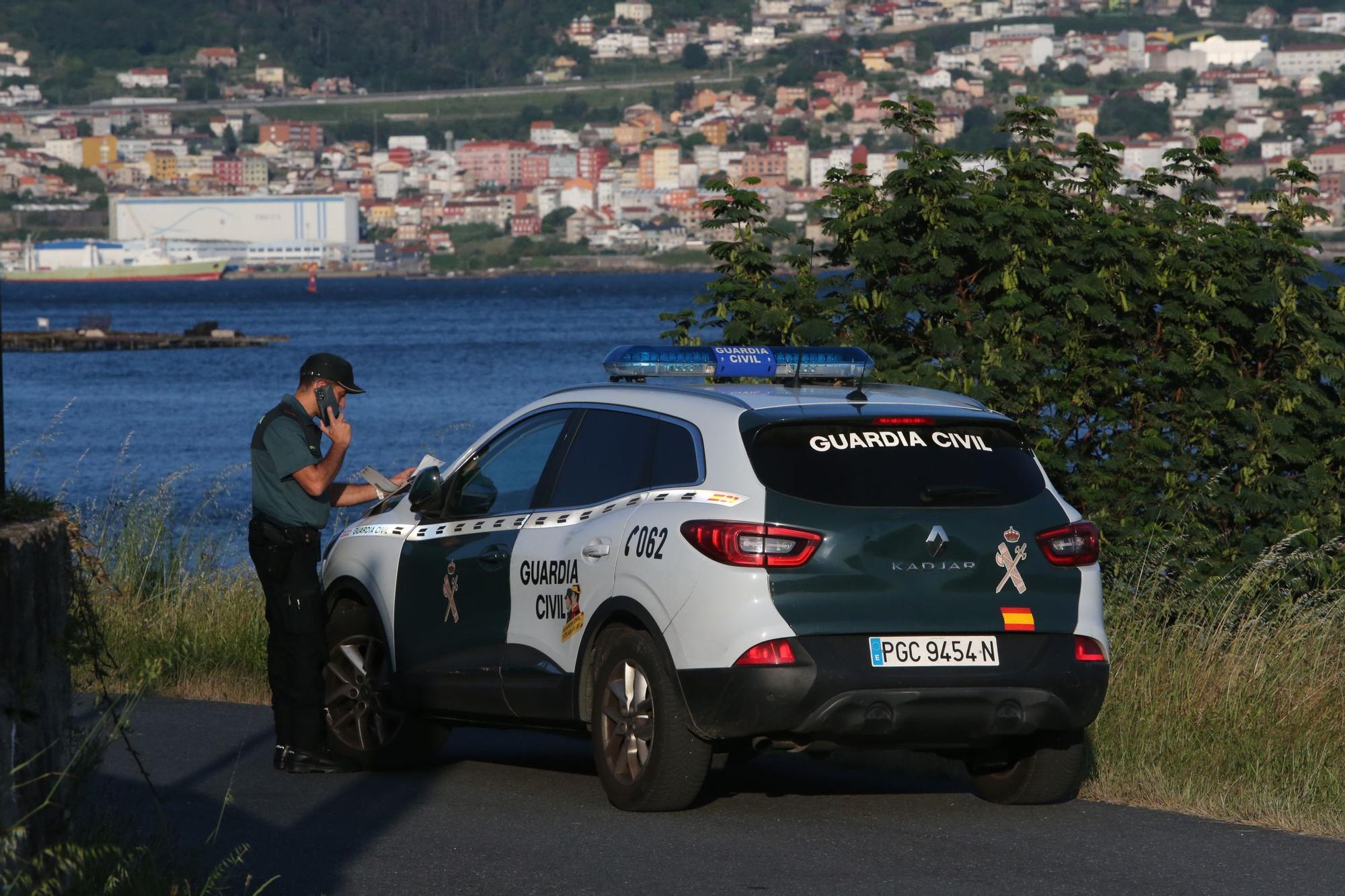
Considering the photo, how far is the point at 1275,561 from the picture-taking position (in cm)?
1228

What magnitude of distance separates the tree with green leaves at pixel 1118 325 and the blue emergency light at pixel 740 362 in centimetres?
389

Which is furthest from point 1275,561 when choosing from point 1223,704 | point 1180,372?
point 1223,704

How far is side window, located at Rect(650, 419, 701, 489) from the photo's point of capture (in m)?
7.20

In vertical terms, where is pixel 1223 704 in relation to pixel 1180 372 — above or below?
below

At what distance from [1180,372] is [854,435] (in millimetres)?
5843

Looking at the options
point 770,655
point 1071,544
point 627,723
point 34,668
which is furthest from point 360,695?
point 34,668

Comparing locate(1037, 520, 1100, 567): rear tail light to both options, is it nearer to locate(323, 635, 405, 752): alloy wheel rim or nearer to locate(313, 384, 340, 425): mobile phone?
locate(323, 635, 405, 752): alloy wheel rim

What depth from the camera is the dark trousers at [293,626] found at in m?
8.48

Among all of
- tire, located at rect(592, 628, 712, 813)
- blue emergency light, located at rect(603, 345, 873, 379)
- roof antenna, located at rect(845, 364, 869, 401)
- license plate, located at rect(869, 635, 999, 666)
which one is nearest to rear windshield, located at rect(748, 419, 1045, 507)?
roof antenna, located at rect(845, 364, 869, 401)

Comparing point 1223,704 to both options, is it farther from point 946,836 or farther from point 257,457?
point 257,457

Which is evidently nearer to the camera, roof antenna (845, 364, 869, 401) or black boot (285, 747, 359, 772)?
roof antenna (845, 364, 869, 401)

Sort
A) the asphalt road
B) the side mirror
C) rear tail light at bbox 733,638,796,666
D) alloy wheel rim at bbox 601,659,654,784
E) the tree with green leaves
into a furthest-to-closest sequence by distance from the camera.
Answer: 1. the tree with green leaves
2. the side mirror
3. alloy wheel rim at bbox 601,659,654,784
4. rear tail light at bbox 733,638,796,666
5. the asphalt road

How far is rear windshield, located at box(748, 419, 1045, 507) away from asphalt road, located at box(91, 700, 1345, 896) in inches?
45.1

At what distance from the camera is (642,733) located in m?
7.19
